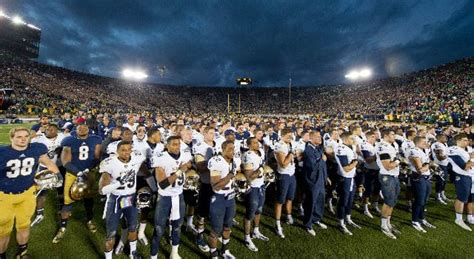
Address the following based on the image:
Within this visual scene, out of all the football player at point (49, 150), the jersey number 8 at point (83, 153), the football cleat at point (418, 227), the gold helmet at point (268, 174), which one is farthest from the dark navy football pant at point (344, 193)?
the football player at point (49, 150)

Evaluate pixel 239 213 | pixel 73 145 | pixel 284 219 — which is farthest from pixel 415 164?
pixel 73 145

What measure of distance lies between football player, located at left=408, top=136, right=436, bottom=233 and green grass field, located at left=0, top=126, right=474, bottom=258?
391 millimetres

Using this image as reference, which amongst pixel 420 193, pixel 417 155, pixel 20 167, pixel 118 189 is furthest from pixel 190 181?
pixel 420 193

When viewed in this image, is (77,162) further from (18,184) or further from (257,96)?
(257,96)

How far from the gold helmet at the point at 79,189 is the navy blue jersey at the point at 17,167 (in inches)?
25.4

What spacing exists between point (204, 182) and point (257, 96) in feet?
203

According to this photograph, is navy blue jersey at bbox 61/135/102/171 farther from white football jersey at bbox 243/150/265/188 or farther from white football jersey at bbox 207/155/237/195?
white football jersey at bbox 243/150/265/188

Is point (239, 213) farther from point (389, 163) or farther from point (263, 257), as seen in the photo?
point (389, 163)

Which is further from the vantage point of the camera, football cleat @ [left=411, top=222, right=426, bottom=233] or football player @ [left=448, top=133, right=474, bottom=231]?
football player @ [left=448, top=133, right=474, bottom=231]

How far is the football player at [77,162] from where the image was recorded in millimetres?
4805

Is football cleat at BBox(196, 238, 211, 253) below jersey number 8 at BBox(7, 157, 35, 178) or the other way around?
below

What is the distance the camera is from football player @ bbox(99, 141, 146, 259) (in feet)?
12.3

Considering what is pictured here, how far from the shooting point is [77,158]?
5043mm

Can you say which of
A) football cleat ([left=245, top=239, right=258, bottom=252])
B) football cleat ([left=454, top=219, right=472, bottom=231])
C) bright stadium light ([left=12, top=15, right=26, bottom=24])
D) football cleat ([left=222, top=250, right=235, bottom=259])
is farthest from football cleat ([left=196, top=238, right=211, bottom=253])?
bright stadium light ([left=12, top=15, right=26, bottom=24])
